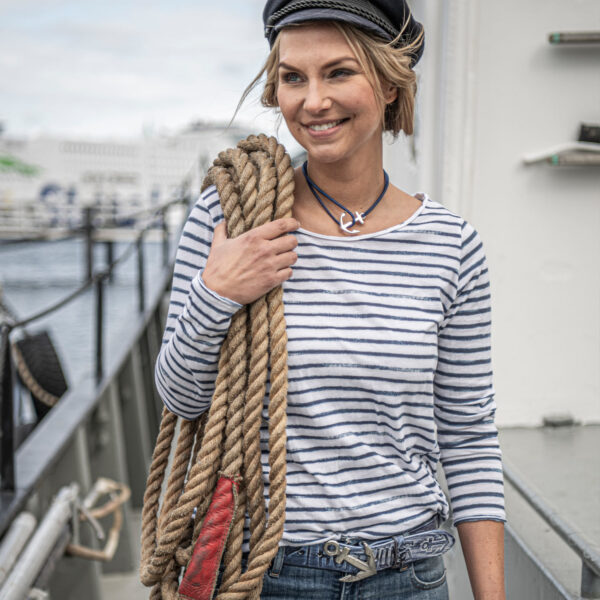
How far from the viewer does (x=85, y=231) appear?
5.18m

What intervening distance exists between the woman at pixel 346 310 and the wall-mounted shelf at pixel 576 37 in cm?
122

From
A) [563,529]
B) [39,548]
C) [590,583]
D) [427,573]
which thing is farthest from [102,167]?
[427,573]

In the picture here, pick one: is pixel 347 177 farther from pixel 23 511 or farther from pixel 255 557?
pixel 23 511

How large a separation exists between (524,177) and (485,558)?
55.5 inches

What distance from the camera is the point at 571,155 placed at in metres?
2.15

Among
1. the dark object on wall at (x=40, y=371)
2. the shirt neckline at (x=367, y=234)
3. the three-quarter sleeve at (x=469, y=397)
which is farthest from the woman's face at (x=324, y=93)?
the dark object on wall at (x=40, y=371)

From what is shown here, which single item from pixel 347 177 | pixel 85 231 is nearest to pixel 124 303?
pixel 85 231

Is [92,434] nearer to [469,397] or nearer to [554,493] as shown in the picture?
[554,493]

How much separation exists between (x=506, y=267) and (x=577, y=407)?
0.51 m

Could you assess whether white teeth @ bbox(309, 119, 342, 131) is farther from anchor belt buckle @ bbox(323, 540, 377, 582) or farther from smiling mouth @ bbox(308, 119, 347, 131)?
anchor belt buckle @ bbox(323, 540, 377, 582)

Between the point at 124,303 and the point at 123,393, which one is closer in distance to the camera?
the point at 123,393

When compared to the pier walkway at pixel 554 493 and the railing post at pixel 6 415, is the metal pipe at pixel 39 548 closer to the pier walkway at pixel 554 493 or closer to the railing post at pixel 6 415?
the railing post at pixel 6 415

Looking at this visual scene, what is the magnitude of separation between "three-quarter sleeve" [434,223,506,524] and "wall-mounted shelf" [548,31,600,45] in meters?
1.26

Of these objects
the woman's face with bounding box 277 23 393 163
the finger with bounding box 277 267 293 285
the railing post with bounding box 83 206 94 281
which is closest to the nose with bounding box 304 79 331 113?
the woman's face with bounding box 277 23 393 163
